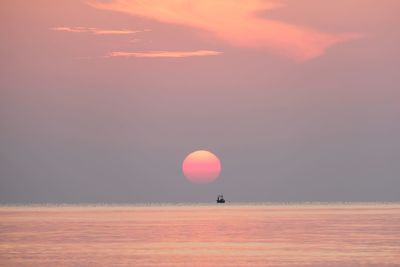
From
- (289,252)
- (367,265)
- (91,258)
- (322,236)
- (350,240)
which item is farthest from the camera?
(322,236)

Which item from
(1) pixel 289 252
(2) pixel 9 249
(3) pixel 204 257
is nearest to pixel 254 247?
(1) pixel 289 252

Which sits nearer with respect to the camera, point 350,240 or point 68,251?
point 68,251

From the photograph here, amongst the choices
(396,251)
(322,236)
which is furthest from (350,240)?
(396,251)

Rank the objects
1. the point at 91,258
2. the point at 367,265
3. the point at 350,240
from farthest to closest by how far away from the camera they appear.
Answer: the point at 350,240 → the point at 91,258 → the point at 367,265

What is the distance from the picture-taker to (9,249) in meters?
65.4

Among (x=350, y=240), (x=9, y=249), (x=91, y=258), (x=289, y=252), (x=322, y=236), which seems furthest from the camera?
(x=322, y=236)

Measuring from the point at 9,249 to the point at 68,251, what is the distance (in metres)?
5.00

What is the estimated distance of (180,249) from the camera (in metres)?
64.8

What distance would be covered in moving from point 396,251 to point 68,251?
2322 centimetres

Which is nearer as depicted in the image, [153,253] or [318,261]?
[318,261]

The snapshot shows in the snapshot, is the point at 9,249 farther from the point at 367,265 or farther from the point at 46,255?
the point at 367,265

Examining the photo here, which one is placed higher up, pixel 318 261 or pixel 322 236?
pixel 322 236

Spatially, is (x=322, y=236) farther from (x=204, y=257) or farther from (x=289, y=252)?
(x=204, y=257)

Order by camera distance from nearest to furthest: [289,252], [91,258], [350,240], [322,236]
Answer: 1. [91,258]
2. [289,252]
3. [350,240]
4. [322,236]
